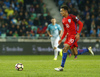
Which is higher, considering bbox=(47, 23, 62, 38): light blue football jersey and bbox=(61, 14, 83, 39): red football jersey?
bbox=(61, 14, 83, 39): red football jersey

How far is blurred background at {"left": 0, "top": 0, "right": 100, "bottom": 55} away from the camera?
2158 cm

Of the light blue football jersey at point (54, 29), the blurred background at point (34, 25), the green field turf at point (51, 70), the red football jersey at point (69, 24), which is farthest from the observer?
the blurred background at point (34, 25)

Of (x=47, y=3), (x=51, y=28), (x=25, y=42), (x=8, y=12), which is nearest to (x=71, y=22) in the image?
(x=51, y=28)

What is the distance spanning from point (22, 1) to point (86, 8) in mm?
5491

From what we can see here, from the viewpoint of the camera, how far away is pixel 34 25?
76.4ft

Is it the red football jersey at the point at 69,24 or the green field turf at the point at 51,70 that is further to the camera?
the red football jersey at the point at 69,24

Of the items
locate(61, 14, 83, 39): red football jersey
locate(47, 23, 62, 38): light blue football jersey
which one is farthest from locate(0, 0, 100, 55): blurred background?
locate(61, 14, 83, 39): red football jersey

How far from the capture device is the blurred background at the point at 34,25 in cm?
2158

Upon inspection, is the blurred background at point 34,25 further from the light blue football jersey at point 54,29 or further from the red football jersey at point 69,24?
the red football jersey at point 69,24

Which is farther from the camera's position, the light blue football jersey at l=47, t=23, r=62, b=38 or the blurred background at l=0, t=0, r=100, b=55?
the blurred background at l=0, t=0, r=100, b=55

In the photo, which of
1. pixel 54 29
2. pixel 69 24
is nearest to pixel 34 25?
pixel 54 29

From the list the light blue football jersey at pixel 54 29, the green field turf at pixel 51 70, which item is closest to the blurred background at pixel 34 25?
the light blue football jersey at pixel 54 29

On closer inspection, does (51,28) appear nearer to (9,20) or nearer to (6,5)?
(9,20)

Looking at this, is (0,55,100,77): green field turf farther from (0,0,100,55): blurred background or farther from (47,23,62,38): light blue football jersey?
(0,0,100,55): blurred background
